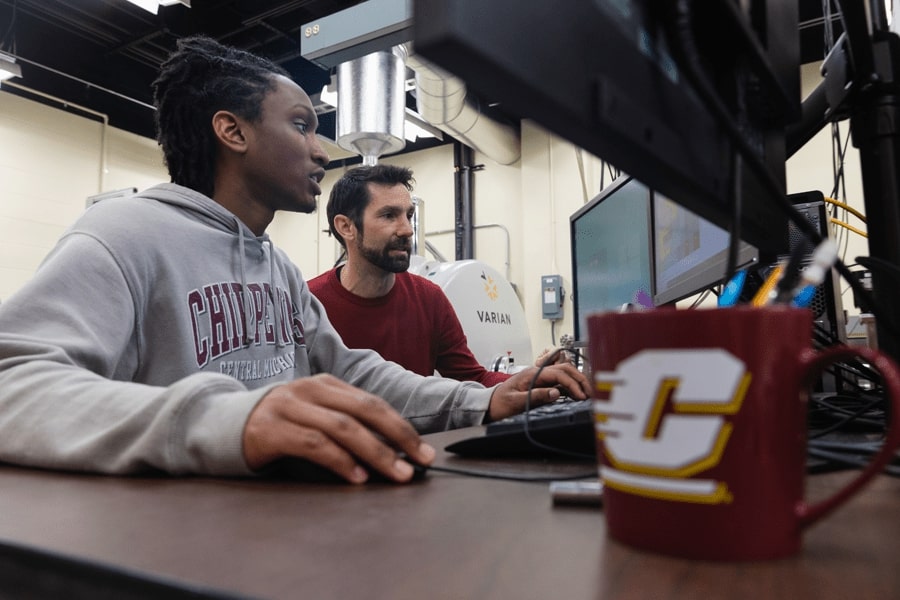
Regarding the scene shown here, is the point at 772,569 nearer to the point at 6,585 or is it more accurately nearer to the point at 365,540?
the point at 365,540

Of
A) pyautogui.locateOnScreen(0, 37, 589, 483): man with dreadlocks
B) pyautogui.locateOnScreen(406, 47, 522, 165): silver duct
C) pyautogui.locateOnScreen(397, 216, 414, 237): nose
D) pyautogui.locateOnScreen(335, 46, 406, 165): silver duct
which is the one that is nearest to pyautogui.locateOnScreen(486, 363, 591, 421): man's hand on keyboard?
pyautogui.locateOnScreen(0, 37, 589, 483): man with dreadlocks

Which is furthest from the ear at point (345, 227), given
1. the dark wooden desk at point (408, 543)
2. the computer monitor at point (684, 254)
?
the dark wooden desk at point (408, 543)

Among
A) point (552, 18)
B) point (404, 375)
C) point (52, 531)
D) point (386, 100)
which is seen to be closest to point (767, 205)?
point (552, 18)

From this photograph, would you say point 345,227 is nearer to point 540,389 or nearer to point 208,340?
point 208,340

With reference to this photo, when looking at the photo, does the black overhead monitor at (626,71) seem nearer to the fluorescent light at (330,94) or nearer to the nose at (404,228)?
the nose at (404,228)

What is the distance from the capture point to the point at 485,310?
3219 mm

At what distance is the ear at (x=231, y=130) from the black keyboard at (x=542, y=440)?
3.04 ft

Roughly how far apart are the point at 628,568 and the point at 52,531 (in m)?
0.27

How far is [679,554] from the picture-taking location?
0.84 feet

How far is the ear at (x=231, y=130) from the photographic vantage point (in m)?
1.27

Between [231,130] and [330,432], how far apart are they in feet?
3.32

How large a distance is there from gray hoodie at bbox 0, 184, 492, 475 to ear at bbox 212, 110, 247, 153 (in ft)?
0.77

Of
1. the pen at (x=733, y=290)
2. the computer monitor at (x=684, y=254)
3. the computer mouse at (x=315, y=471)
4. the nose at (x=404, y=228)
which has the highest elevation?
the nose at (x=404, y=228)

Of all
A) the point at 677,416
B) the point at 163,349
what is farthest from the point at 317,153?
the point at 677,416
